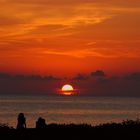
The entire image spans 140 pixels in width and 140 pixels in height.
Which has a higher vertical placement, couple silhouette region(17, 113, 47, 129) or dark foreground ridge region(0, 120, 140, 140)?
couple silhouette region(17, 113, 47, 129)

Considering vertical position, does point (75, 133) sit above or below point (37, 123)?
below

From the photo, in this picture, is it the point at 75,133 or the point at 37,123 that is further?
the point at 37,123

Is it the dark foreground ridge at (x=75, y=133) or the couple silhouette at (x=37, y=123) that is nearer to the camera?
the dark foreground ridge at (x=75, y=133)

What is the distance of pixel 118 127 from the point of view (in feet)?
105

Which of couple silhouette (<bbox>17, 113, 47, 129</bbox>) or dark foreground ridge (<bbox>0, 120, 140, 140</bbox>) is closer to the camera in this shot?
dark foreground ridge (<bbox>0, 120, 140, 140</bbox>)

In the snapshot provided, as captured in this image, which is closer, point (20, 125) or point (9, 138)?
point (9, 138)

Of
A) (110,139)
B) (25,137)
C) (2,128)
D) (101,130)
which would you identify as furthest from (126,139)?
(2,128)

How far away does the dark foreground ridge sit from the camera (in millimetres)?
28711

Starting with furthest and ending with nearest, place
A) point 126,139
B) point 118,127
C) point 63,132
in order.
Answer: point 118,127, point 63,132, point 126,139

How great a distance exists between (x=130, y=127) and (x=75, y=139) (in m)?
4.67

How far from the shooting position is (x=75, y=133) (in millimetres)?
29828

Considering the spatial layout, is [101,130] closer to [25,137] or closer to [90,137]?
[90,137]

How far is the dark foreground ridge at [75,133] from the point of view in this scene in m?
28.7

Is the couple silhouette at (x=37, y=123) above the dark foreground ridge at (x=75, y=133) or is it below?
above
